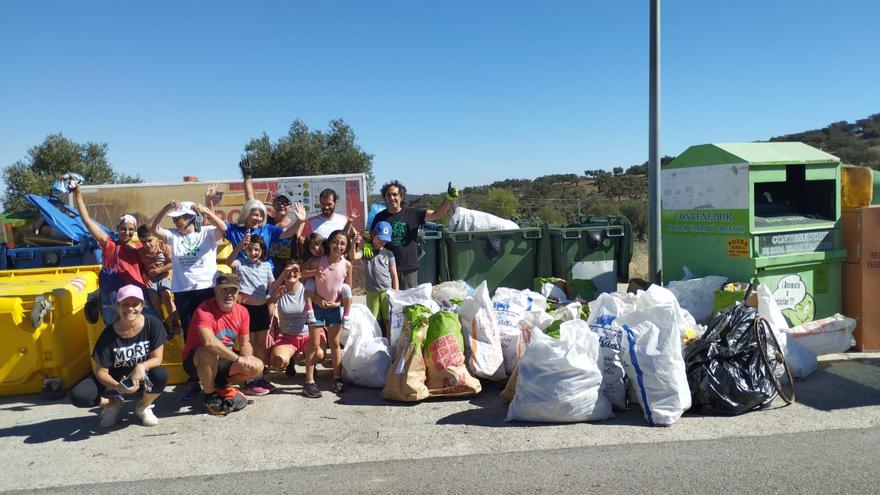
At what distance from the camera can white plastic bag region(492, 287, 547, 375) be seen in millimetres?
5110

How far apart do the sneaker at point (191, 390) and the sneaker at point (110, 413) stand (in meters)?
0.58

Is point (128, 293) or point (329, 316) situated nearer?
point (128, 293)

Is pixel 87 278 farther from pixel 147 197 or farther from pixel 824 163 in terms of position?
pixel 824 163

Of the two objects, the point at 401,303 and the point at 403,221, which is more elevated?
the point at 403,221

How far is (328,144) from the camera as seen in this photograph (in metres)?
19.6

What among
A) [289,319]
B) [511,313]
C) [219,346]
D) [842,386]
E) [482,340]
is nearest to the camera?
[219,346]

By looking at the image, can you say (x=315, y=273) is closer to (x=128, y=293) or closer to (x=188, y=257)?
(x=188, y=257)

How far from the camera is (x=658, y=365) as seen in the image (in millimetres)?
4148

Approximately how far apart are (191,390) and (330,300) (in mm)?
1288

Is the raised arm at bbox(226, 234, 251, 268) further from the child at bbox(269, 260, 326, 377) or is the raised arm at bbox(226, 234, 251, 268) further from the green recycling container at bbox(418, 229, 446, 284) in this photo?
the green recycling container at bbox(418, 229, 446, 284)

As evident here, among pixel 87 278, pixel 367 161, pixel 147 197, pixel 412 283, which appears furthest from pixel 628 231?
pixel 367 161

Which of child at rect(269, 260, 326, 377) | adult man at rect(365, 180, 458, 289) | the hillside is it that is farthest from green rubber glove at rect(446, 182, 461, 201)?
the hillside

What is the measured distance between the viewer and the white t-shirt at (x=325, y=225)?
5.77 metres

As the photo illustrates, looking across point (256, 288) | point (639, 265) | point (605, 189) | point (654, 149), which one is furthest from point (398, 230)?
point (605, 189)
